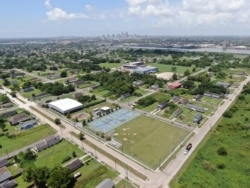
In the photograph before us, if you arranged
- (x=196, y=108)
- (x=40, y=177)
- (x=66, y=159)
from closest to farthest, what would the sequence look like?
(x=40, y=177) → (x=66, y=159) → (x=196, y=108)

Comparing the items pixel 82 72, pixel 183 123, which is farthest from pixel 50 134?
pixel 82 72

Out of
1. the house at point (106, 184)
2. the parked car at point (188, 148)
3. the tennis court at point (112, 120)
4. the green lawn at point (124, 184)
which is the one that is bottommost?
the tennis court at point (112, 120)

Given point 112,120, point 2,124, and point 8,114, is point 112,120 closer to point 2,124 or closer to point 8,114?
point 2,124

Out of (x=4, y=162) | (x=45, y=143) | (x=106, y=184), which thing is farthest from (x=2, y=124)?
(x=106, y=184)

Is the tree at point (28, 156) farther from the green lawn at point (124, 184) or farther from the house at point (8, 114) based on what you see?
the house at point (8, 114)

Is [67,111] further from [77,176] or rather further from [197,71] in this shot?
[197,71]

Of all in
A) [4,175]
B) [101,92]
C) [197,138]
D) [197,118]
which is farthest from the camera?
[101,92]

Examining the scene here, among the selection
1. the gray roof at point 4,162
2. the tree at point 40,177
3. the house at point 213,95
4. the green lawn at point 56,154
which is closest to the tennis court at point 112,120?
the green lawn at point 56,154
